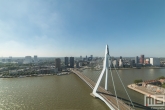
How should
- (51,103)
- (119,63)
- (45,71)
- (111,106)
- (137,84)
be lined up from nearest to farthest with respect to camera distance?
(111,106), (51,103), (137,84), (45,71), (119,63)

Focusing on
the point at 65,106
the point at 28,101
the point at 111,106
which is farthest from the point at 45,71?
the point at 111,106

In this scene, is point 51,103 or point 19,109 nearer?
point 19,109

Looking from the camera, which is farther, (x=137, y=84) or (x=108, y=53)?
(x=137, y=84)

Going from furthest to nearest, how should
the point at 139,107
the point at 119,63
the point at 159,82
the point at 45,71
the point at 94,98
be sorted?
the point at 119,63
the point at 45,71
the point at 159,82
the point at 94,98
the point at 139,107

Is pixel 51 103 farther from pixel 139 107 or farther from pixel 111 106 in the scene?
pixel 139 107

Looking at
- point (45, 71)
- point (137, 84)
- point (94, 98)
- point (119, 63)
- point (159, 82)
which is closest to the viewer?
point (94, 98)

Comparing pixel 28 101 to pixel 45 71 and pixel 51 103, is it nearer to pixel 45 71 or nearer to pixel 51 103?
pixel 51 103

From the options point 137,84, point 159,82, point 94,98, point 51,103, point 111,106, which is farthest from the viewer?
point 159,82

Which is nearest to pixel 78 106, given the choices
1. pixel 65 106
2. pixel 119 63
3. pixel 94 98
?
pixel 65 106

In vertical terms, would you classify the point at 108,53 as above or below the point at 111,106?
above
